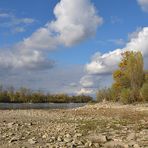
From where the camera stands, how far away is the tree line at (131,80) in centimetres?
7581

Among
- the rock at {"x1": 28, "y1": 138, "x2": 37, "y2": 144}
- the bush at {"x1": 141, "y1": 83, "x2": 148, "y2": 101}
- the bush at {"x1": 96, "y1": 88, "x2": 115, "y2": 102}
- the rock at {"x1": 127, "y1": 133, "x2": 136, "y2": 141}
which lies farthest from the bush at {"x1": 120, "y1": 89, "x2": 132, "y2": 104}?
the rock at {"x1": 28, "y1": 138, "x2": 37, "y2": 144}

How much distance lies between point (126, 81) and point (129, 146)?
220ft

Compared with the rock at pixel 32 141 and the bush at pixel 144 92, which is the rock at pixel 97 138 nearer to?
the rock at pixel 32 141

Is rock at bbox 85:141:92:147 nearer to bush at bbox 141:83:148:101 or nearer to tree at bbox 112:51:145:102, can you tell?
bush at bbox 141:83:148:101

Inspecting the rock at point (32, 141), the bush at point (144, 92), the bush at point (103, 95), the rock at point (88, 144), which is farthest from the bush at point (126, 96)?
the rock at point (88, 144)

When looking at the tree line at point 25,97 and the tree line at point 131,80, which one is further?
the tree line at point 25,97

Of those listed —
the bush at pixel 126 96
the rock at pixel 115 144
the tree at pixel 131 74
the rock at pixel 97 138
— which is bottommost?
the rock at pixel 115 144

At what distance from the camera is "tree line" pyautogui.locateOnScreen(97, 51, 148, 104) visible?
7581 cm

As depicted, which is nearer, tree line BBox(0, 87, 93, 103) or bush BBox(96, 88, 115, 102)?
bush BBox(96, 88, 115, 102)

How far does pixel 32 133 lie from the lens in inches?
826

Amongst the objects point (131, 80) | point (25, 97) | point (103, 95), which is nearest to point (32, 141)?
point (131, 80)

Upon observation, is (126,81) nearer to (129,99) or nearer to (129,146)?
(129,99)

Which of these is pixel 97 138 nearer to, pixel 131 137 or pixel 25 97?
pixel 131 137

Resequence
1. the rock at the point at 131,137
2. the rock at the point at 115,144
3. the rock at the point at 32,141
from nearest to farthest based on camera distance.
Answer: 1. the rock at the point at 115,144
2. the rock at the point at 32,141
3. the rock at the point at 131,137
